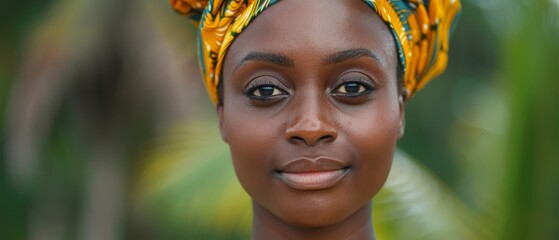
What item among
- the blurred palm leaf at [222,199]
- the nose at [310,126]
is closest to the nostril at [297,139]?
the nose at [310,126]

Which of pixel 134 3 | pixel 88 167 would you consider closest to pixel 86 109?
pixel 88 167

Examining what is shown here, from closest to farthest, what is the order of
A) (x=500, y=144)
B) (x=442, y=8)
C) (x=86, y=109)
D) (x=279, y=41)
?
(x=279, y=41), (x=442, y=8), (x=500, y=144), (x=86, y=109)

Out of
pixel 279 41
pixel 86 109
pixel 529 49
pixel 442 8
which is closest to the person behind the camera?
pixel 279 41

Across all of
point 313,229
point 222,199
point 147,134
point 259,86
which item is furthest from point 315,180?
point 147,134

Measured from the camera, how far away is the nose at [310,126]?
2.73 meters

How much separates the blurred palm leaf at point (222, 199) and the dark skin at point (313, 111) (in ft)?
9.25

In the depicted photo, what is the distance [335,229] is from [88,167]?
10.3 m

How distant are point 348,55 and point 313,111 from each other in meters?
0.21

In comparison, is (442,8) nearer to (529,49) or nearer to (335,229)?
(335,229)

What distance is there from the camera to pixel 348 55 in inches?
112

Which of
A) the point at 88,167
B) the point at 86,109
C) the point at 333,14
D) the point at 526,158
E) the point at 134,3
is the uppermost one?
the point at 333,14

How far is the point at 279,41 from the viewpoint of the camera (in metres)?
2.83

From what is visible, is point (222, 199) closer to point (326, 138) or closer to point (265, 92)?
point (265, 92)

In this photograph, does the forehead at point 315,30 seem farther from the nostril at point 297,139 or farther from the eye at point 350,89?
the nostril at point 297,139
